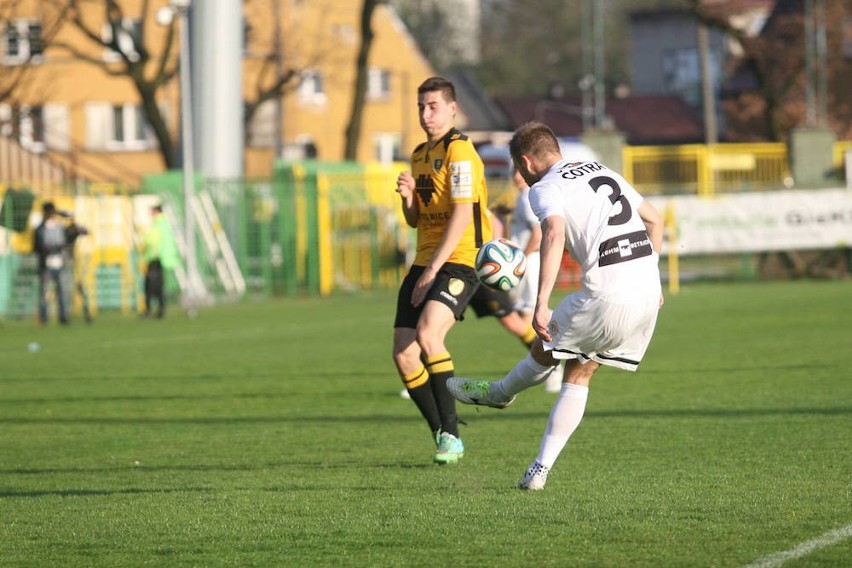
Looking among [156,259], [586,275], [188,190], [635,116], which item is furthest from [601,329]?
[635,116]

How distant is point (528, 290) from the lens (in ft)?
43.1

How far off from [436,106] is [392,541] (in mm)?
2964

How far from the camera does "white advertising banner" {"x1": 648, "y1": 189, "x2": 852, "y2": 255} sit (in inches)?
1200

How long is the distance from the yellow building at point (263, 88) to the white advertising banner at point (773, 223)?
17.1 meters

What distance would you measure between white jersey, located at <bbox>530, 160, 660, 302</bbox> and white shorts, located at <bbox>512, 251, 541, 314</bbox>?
5.12m

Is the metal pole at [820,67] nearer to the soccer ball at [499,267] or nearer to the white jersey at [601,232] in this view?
the soccer ball at [499,267]

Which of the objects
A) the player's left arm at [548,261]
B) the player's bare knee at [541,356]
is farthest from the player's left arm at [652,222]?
the player's bare knee at [541,356]

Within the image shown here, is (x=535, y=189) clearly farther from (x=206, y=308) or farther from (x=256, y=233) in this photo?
(x=256, y=233)

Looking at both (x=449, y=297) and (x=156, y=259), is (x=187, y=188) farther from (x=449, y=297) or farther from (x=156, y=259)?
(x=449, y=297)

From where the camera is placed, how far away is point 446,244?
8.51m

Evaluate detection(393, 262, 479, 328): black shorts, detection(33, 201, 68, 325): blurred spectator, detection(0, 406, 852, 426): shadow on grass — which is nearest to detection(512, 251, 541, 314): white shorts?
detection(0, 406, 852, 426): shadow on grass

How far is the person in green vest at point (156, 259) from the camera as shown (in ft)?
84.6

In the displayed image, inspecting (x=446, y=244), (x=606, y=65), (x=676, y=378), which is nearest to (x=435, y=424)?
(x=446, y=244)

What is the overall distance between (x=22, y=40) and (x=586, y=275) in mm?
40185
